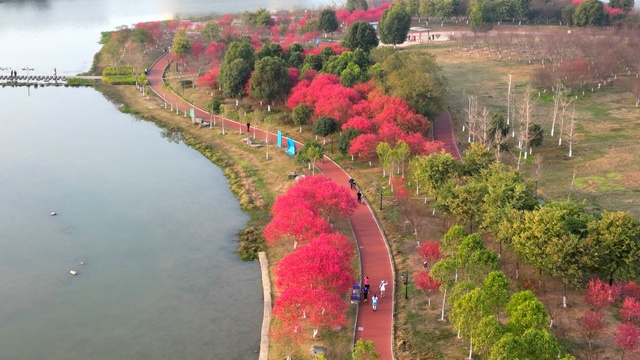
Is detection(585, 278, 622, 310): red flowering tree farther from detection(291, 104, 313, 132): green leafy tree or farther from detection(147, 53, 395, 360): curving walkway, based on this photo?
detection(291, 104, 313, 132): green leafy tree

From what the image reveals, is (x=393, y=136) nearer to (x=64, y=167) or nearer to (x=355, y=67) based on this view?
(x=355, y=67)

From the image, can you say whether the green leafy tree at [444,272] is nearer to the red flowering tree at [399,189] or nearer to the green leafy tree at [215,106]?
the red flowering tree at [399,189]

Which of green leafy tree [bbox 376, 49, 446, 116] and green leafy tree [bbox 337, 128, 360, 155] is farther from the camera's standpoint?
green leafy tree [bbox 376, 49, 446, 116]

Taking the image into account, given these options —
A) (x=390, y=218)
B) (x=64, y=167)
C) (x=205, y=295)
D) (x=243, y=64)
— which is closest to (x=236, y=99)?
(x=243, y=64)

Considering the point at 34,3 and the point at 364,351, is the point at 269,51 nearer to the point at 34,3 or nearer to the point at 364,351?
the point at 364,351

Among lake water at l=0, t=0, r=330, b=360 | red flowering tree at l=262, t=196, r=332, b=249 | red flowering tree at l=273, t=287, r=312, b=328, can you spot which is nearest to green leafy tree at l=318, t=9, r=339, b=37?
lake water at l=0, t=0, r=330, b=360

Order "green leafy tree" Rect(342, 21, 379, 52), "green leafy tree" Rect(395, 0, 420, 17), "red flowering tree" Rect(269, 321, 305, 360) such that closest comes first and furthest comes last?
"red flowering tree" Rect(269, 321, 305, 360) < "green leafy tree" Rect(342, 21, 379, 52) < "green leafy tree" Rect(395, 0, 420, 17)
